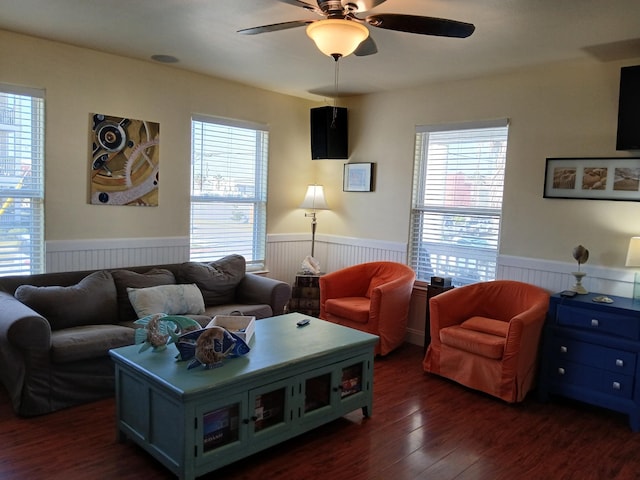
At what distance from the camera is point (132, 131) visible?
427 cm

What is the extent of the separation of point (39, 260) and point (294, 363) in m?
2.44

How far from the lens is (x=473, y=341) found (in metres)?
3.68

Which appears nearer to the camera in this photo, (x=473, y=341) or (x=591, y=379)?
(x=591, y=379)

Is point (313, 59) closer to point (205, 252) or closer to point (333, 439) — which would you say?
point (205, 252)

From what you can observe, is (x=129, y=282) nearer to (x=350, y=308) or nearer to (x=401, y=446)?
(x=350, y=308)

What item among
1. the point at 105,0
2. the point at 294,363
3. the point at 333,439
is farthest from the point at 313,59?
the point at 333,439

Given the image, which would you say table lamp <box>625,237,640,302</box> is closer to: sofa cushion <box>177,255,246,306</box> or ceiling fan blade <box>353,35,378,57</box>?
ceiling fan blade <box>353,35,378,57</box>

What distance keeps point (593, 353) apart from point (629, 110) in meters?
1.73

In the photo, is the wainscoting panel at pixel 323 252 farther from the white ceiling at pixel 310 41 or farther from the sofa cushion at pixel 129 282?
the white ceiling at pixel 310 41

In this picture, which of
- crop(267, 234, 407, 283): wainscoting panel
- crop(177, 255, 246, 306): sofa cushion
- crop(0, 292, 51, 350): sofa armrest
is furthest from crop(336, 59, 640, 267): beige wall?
crop(0, 292, 51, 350): sofa armrest

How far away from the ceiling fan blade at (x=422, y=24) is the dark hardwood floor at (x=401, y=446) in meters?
2.31

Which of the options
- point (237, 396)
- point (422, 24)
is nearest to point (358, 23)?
point (422, 24)

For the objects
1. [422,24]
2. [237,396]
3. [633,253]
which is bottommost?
[237,396]

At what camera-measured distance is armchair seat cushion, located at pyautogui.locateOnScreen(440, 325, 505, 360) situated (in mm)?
3551
